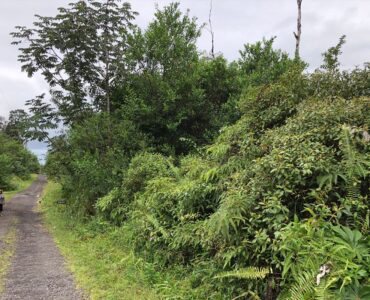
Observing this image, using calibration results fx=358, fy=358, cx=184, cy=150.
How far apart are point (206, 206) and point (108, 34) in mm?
11684

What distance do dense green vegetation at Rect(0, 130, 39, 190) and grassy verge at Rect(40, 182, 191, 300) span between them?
24.1 meters

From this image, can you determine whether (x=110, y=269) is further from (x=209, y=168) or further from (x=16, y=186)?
(x=16, y=186)

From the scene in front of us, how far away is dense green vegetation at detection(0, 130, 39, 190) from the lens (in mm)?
31672

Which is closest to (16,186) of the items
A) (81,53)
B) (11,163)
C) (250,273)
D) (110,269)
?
(11,163)

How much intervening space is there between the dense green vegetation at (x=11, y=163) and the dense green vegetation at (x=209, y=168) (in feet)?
62.5

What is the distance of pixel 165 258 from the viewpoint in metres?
6.45

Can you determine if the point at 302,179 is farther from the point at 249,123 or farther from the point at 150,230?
the point at 150,230

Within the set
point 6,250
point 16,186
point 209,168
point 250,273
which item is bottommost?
point 6,250

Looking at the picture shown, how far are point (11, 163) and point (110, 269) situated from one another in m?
34.1

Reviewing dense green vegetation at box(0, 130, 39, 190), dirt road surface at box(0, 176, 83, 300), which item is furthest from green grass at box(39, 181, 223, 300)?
dense green vegetation at box(0, 130, 39, 190)

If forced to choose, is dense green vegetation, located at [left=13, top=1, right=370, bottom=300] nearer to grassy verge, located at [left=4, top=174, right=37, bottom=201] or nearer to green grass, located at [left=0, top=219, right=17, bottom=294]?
green grass, located at [left=0, top=219, right=17, bottom=294]

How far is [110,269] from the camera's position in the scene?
23.0 ft

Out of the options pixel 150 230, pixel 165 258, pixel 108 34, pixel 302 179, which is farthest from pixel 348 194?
pixel 108 34

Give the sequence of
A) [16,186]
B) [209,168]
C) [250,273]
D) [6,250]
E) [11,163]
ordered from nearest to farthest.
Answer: [250,273], [209,168], [6,250], [16,186], [11,163]
